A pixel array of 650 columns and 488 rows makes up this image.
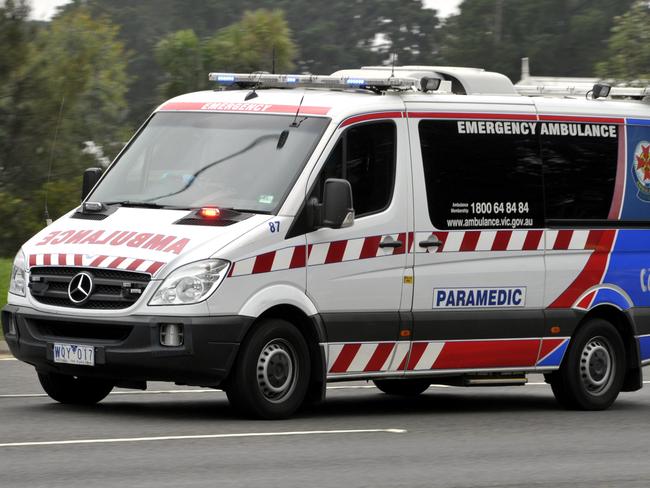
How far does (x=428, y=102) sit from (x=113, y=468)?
4.36 m

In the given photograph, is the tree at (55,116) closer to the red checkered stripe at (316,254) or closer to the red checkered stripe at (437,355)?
the red checkered stripe at (437,355)

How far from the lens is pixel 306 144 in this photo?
36.9ft

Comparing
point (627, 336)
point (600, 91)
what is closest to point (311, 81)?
point (600, 91)

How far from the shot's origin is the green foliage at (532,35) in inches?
4008

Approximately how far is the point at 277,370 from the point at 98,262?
1383 millimetres

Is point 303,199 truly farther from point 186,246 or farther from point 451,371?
point 451,371

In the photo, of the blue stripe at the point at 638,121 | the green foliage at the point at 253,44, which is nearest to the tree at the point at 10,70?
the blue stripe at the point at 638,121

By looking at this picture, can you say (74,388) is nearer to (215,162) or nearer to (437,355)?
(215,162)

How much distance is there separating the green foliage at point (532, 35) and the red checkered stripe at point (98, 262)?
296ft

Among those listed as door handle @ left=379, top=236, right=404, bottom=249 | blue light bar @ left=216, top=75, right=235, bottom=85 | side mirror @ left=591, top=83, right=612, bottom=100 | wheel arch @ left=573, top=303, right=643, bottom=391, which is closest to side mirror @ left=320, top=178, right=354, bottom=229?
door handle @ left=379, top=236, right=404, bottom=249

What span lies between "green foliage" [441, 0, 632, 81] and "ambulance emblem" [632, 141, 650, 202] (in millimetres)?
87295

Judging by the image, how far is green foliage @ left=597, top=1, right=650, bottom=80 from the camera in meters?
37.3

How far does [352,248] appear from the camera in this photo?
11266 millimetres

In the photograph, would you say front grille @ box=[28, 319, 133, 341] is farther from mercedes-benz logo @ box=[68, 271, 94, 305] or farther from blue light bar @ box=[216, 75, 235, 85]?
blue light bar @ box=[216, 75, 235, 85]
